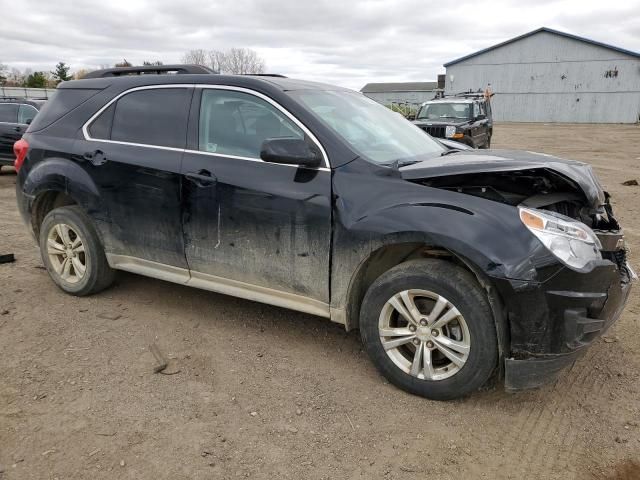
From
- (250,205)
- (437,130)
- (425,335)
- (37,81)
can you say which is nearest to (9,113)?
(437,130)

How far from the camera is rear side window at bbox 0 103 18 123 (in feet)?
38.0

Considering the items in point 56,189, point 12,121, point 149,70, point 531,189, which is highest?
point 149,70

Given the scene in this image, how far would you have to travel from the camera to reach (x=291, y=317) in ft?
13.9

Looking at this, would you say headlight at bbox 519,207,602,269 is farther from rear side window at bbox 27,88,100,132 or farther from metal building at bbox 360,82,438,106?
metal building at bbox 360,82,438,106

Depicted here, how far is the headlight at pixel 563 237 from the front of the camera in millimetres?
2723

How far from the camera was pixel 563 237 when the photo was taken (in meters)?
2.77

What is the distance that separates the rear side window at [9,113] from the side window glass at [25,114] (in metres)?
0.08

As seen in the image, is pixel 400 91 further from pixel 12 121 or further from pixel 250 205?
pixel 250 205

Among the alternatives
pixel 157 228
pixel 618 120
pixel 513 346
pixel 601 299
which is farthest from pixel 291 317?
pixel 618 120

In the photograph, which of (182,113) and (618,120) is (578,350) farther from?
(618,120)

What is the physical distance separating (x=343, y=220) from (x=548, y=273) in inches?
46.7

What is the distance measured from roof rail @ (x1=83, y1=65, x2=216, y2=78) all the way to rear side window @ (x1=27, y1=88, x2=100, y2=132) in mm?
300

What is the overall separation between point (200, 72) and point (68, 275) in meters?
2.12

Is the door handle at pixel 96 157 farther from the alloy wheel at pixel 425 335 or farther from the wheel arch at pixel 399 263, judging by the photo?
the alloy wheel at pixel 425 335
